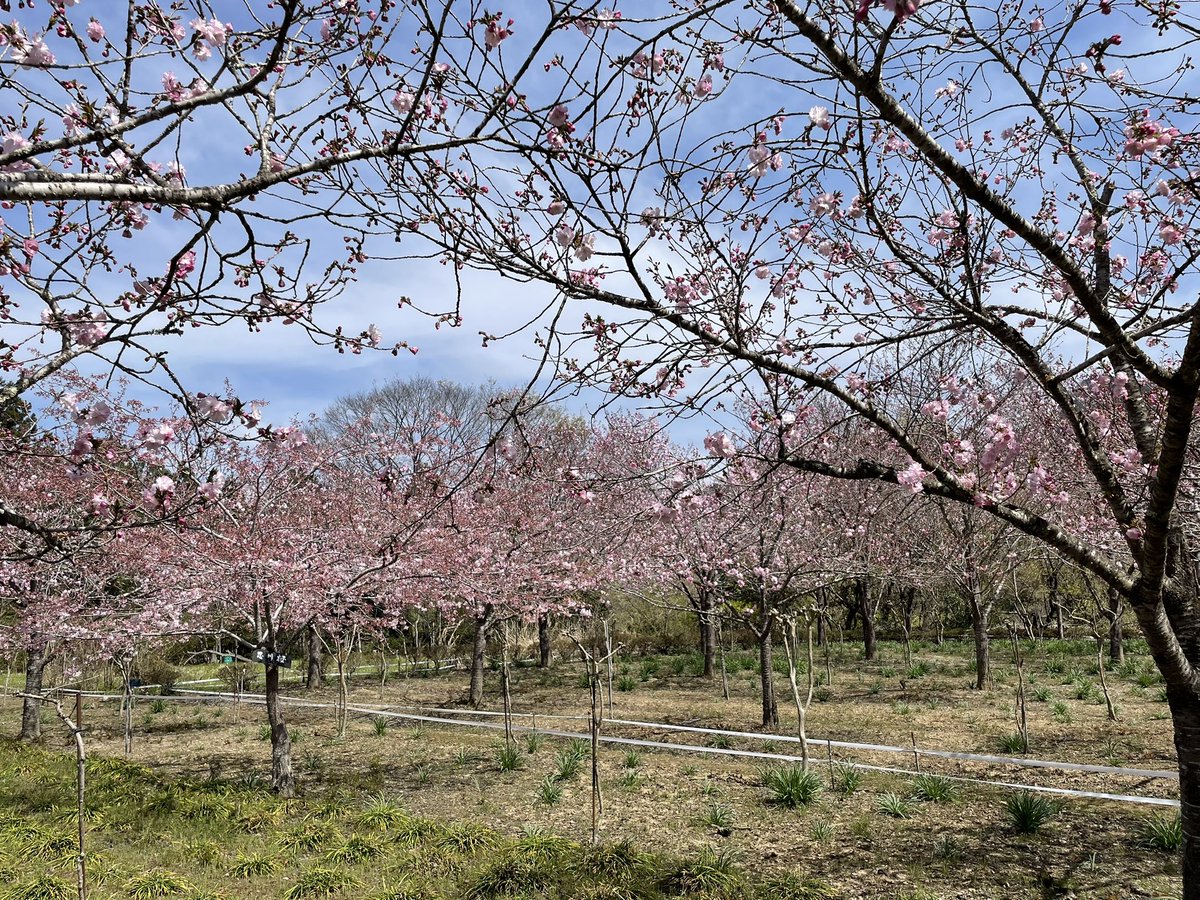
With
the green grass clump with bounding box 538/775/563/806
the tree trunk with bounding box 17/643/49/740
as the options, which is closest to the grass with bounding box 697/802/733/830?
the green grass clump with bounding box 538/775/563/806

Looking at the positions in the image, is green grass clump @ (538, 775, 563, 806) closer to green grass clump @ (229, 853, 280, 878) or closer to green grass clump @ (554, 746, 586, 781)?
green grass clump @ (554, 746, 586, 781)

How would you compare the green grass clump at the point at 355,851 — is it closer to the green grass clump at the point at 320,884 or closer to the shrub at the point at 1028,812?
the green grass clump at the point at 320,884

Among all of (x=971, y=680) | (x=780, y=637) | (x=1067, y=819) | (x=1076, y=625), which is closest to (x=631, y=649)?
(x=780, y=637)

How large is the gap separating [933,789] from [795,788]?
145 centimetres

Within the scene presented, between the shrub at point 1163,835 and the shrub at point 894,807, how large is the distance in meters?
1.92

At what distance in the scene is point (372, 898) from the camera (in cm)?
566

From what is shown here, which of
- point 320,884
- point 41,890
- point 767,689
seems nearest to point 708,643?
point 767,689

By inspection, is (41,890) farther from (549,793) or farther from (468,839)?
(549,793)

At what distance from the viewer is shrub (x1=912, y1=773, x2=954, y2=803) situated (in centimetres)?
769

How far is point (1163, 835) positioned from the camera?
6.20 metres

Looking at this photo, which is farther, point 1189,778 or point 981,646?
point 981,646

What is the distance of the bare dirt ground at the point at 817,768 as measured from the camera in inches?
240

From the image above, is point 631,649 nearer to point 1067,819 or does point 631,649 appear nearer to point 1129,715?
point 1129,715

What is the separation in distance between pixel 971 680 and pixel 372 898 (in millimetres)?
14106
